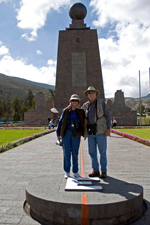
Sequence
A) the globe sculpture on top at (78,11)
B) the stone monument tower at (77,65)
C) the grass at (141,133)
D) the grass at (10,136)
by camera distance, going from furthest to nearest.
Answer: the globe sculpture on top at (78,11), the stone monument tower at (77,65), the grass at (141,133), the grass at (10,136)

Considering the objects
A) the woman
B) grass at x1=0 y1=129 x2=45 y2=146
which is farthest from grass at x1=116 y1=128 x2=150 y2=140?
the woman

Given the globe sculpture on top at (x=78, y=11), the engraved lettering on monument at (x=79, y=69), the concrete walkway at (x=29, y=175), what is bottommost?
the concrete walkway at (x=29, y=175)

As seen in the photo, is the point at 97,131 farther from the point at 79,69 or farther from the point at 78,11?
the point at 78,11

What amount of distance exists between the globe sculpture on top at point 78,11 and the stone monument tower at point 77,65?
2489 millimetres

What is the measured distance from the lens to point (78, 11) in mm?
33906

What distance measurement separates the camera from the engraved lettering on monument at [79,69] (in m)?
31.9

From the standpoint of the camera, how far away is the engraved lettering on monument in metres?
31.9

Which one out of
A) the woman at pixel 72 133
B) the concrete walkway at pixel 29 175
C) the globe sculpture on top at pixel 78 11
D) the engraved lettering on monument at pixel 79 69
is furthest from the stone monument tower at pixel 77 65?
the woman at pixel 72 133

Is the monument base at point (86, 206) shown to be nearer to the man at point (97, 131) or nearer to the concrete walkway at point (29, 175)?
the concrete walkway at point (29, 175)

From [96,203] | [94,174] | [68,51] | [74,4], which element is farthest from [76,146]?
[74,4]

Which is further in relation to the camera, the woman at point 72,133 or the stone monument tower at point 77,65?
the stone monument tower at point 77,65

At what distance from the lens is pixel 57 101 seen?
3206cm

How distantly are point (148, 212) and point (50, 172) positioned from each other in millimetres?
2852

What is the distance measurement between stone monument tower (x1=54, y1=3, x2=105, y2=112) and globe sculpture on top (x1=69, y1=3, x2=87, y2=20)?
2489 mm
